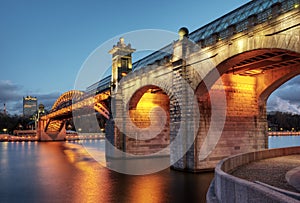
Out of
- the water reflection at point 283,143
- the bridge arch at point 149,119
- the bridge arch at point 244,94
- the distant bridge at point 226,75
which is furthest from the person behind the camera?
the water reflection at point 283,143

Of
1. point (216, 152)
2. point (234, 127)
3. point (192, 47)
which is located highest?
point (192, 47)

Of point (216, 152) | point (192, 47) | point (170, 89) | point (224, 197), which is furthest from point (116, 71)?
point (224, 197)

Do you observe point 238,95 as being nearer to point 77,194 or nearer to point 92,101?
point 77,194

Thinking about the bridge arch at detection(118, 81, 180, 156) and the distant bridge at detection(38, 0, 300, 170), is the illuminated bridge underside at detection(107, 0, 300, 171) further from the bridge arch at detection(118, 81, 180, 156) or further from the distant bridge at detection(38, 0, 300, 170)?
the bridge arch at detection(118, 81, 180, 156)

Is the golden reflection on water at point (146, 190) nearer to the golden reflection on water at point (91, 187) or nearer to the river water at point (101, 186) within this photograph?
the river water at point (101, 186)

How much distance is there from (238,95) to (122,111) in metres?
13.1

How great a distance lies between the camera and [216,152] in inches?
747

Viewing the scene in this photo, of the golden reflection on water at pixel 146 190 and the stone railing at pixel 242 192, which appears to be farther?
the golden reflection on water at pixel 146 190

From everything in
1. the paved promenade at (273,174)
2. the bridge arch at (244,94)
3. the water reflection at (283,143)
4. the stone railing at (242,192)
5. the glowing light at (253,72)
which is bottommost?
the water reflection at (283,143)

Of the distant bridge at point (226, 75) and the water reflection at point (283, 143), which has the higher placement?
the distant bridge at point (226, 75)

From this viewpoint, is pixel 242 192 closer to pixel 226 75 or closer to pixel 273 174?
pixel 273 174

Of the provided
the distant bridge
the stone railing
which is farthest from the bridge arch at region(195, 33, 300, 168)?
the stone railing

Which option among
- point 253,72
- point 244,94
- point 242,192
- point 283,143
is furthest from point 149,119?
point 283,143

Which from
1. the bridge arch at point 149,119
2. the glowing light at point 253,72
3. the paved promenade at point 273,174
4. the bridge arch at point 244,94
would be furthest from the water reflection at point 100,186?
the bridge arch at point 149,119
